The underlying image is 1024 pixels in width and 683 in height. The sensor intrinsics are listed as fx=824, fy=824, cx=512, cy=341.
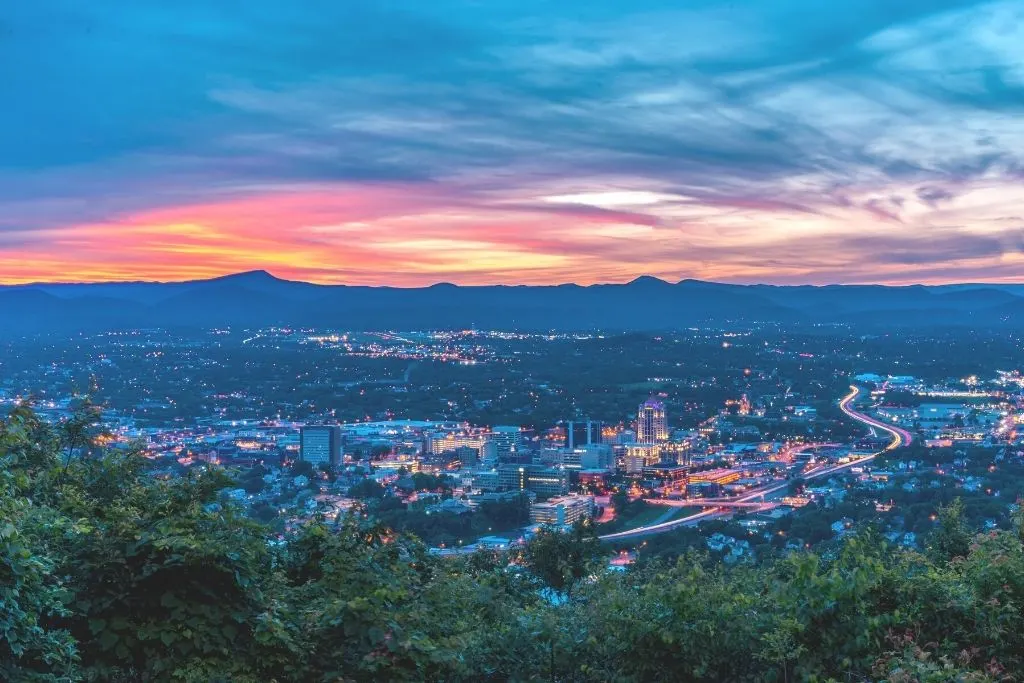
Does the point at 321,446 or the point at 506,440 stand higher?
the point at 321,446

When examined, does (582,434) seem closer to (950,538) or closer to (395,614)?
(950,538)

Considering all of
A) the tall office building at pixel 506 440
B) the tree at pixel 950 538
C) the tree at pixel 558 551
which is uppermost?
the tree at pixel 950 538

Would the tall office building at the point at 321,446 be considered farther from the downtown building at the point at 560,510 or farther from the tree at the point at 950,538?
the tree at the point at 950,538

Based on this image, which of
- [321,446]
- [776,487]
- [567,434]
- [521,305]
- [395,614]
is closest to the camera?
[395,614]

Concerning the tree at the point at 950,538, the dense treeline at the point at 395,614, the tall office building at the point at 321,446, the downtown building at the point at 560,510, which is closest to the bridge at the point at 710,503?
the downtown building at the point at 560,510

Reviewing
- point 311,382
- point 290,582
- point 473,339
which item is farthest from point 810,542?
point 473,339

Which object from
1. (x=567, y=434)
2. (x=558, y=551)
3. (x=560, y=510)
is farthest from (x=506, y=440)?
(x=558, y=551)
